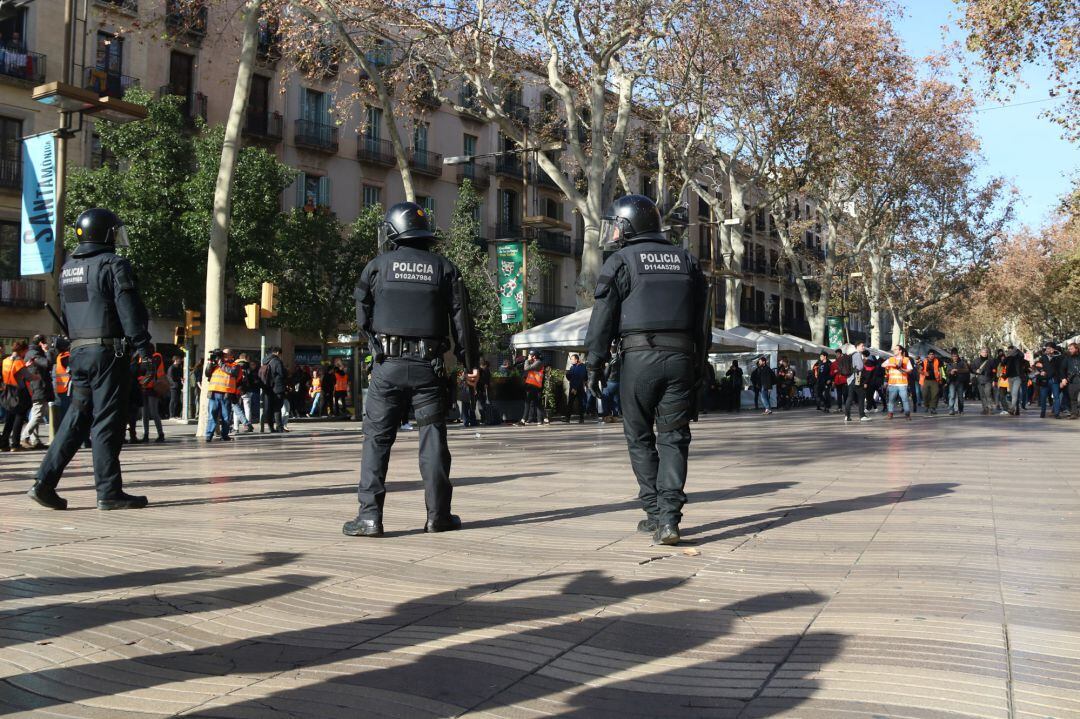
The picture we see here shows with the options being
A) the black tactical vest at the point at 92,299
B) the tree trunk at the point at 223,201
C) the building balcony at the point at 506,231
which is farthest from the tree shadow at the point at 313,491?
the building balcony at the point at 506,231

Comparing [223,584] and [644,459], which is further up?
[644,459]

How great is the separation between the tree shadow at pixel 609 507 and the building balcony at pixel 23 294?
1001 inches

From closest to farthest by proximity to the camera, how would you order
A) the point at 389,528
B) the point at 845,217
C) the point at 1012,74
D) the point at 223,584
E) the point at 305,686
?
1. the point at 305,686
2. the point at 223,584
3. the point at 389,528
4. the point at 1012,74
5. the point at 845,217

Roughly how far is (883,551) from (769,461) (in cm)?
560

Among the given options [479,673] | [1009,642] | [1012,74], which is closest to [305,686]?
[479,673]

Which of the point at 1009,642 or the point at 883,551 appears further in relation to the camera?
the point at 883,551

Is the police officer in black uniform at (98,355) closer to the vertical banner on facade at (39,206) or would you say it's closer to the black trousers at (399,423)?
the black trousers at (399,423)

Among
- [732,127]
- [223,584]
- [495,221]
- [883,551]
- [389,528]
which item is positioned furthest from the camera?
[495,221]

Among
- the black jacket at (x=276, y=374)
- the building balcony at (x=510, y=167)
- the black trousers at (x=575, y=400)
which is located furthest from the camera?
the building balcony at (x=510, y=167)

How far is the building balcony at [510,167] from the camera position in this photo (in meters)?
45.6

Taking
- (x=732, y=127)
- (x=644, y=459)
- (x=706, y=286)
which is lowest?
(x=644, y=459)

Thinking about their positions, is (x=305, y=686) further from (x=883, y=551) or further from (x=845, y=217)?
(x=845, y=217)

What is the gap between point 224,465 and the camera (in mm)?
10734

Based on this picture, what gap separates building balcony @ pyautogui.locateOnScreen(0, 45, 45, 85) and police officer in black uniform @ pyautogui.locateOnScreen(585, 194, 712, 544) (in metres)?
27.7
